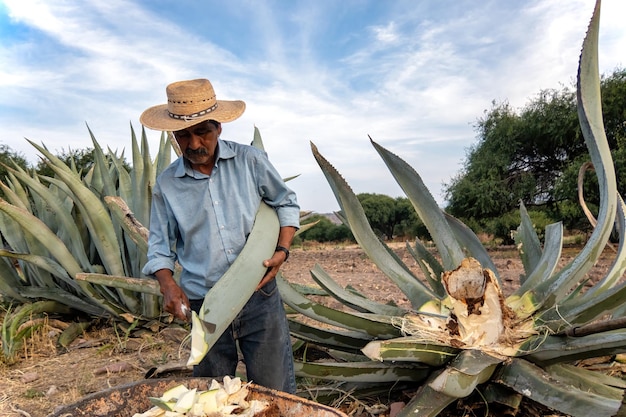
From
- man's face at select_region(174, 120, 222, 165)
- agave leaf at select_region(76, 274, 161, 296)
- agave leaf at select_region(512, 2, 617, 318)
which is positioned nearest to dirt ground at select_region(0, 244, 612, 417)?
agave leaf at select_region(76, 274, 161, 296)

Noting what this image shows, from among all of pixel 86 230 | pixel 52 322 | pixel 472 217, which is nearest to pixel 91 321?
pixel 52 322

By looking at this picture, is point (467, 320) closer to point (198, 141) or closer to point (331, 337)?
point (331, 337)

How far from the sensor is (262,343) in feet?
7.04

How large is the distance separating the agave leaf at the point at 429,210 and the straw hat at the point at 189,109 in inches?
29.1

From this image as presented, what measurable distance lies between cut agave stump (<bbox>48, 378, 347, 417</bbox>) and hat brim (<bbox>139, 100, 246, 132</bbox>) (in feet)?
2.88

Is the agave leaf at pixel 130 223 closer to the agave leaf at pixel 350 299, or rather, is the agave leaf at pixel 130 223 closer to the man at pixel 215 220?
the man at pixel 215 220

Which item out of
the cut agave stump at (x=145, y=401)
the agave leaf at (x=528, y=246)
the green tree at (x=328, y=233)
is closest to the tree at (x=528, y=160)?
the agave leaf at (x=528, y=246)

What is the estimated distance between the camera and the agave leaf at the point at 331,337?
2343 mm

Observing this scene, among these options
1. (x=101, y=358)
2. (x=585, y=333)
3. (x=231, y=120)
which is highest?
(x=231, y=120)

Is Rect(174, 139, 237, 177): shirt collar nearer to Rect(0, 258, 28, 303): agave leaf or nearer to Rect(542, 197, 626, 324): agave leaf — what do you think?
Rect(542, 197, 626, 324): agave leaf

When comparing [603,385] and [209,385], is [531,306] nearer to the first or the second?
[603,385]

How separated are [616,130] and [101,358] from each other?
42.4 ft

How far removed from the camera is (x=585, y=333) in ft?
5.90

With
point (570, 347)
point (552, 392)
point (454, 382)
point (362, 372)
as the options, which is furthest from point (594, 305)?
point (362, 372)
